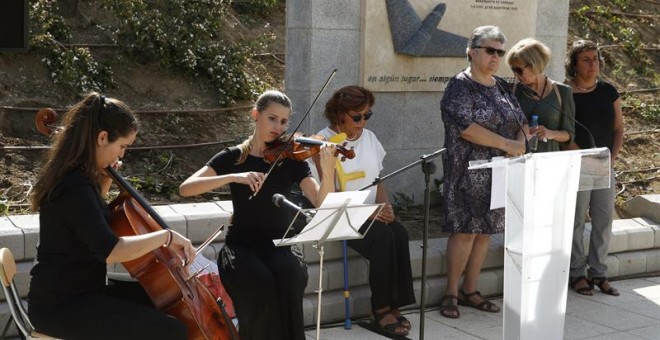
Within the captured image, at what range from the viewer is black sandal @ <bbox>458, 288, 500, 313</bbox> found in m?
6.30

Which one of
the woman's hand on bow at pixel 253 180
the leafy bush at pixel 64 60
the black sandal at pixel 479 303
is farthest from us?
the leafy bush at pixel 64 60

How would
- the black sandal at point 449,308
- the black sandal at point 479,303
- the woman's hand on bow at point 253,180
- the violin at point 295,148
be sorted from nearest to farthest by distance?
the woman's hand on bow at point 253,180, the violin at point 295,148, the black sandal at point 449,308, the black sandal at point 479,303

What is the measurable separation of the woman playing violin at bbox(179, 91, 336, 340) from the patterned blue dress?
1.44 m

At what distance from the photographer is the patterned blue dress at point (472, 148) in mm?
6059

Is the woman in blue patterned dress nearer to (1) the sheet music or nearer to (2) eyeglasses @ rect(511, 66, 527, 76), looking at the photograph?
(2) eyeglasses @ rect(511, 66, 527, 76)

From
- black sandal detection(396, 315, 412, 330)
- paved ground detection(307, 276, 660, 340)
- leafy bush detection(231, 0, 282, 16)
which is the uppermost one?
leafy bush detection(231, 0, 282, 16)

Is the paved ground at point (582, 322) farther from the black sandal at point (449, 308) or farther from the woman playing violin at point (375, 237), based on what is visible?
the woman playing violin at point (375, 237)

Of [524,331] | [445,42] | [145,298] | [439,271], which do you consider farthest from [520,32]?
[145,298]

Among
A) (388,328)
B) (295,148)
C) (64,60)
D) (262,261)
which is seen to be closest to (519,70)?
(388,328)

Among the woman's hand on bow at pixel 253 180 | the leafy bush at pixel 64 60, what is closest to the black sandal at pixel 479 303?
the woman's hand on bow at pixel 253 180

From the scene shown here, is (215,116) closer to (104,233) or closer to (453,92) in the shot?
(453,92)

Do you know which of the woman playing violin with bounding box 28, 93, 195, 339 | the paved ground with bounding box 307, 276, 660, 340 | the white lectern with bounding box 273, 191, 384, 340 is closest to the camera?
the woman playing violin with bounding box 28, 93, 195, 339

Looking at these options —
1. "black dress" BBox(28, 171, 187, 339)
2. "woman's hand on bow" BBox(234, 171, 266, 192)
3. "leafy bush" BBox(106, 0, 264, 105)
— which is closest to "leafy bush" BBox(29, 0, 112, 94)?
"leafy bush" BBox(106, 0, 264, 105)

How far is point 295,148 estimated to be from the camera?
4820 mm
